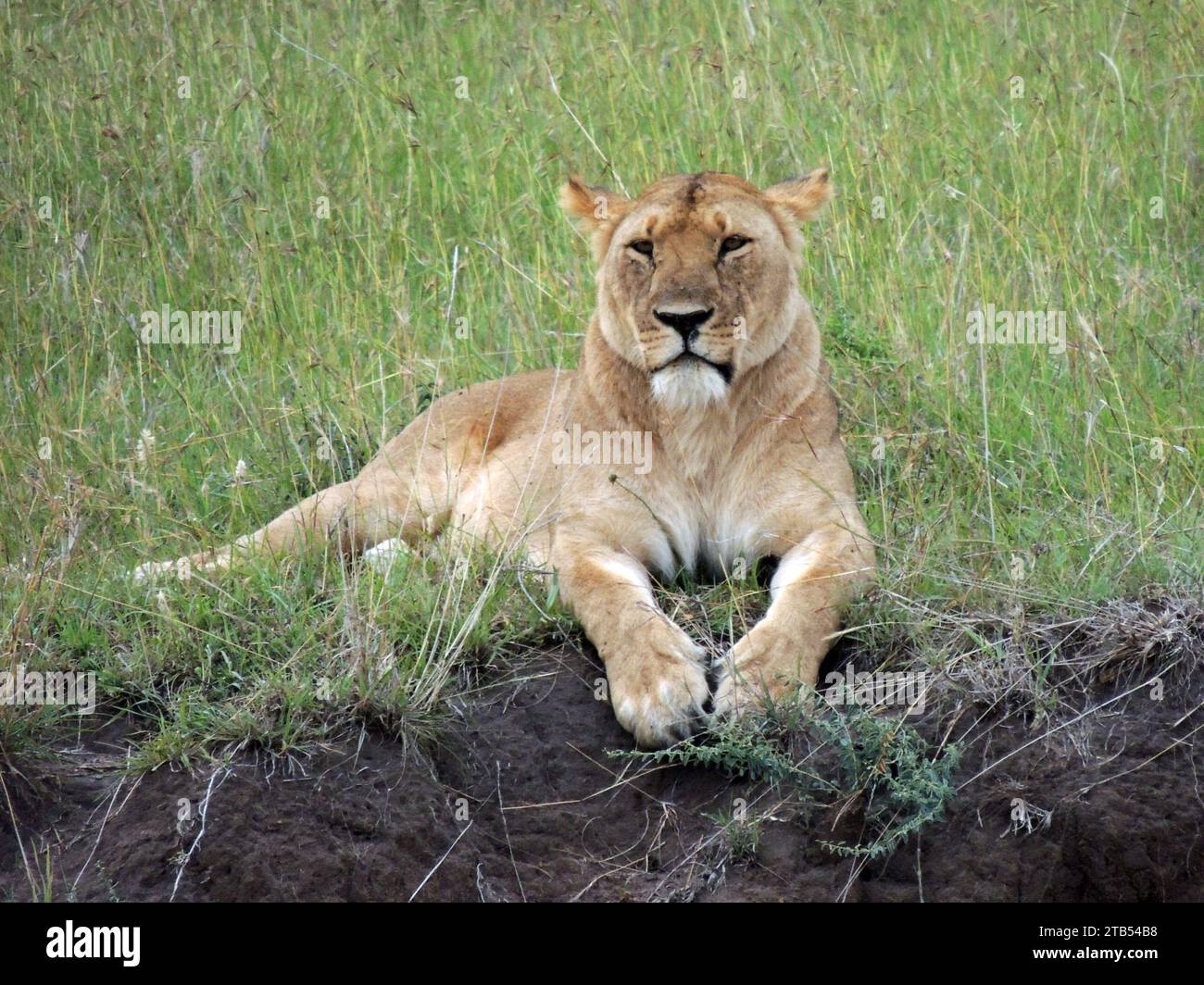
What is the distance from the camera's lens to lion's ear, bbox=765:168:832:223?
4516 mm

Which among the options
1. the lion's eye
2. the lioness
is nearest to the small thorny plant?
the lioness

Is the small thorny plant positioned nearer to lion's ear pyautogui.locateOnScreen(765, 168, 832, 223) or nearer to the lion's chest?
the lion's chest

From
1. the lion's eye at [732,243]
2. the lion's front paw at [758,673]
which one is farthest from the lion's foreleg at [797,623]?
the lion's eye at [732,243]

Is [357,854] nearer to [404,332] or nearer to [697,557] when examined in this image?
[697,557]

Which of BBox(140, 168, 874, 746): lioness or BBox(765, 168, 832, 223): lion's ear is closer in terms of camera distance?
BBox(140, 168, 874, 746): lioness

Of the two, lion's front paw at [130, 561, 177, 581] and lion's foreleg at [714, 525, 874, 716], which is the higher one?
lion's front paw at [130, 561, 177, 581]

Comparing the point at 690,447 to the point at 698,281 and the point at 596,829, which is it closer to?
the point at 698,281

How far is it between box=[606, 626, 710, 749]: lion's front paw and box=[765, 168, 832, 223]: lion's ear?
151 centimetres

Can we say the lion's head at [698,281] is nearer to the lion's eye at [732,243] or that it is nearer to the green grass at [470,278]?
the lion's eye at [732,243]

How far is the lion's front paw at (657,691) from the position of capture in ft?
11.4

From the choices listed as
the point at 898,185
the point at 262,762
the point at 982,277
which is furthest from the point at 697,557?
the point at 898,185

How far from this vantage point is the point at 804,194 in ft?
14.9

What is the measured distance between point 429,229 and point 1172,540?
12.3 ft

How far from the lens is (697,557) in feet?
14.3
